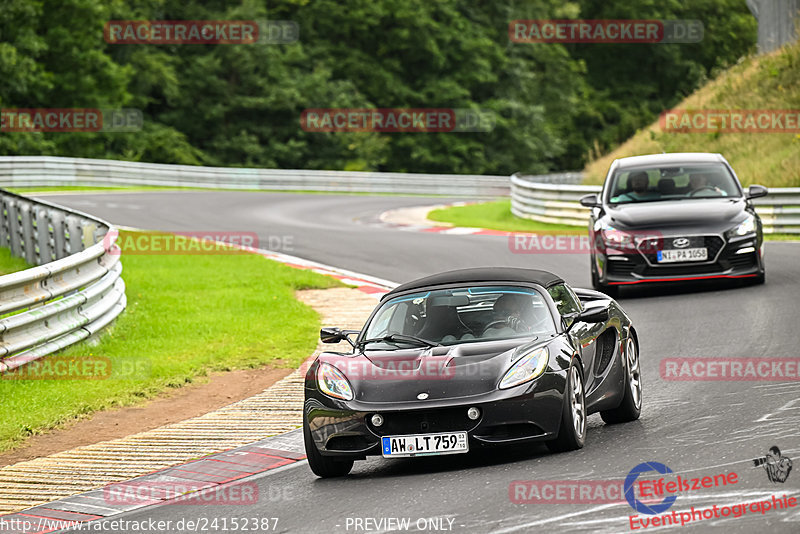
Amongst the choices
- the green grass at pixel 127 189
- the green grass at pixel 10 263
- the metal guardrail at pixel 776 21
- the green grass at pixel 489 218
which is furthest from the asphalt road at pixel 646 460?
the green grass at pixel 127 189

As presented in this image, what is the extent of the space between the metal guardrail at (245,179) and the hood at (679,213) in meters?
30.5

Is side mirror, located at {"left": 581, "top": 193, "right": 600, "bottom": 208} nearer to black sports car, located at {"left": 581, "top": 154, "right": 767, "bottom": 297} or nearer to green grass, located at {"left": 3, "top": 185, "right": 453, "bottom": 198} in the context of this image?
black sports car, located at {"left": 581, "top": 154, "right": 767, "bottom": 297}

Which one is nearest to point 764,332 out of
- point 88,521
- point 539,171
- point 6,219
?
point 88,521

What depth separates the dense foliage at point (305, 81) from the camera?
51438 millimetres

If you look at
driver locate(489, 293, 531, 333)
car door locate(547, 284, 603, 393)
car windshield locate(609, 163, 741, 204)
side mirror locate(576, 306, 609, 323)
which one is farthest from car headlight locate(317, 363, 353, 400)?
car windshield locate(609, 163, 741, 204)

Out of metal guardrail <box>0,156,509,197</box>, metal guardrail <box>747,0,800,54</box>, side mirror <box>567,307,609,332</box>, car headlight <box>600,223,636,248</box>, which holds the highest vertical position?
metal guardrail <box>747,0,800,54</box>

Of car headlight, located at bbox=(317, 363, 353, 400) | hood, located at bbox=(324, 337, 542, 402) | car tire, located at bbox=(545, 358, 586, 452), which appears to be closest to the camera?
hood, located at bbox=(324, 337, 542, 402)

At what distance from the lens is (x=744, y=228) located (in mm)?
15039

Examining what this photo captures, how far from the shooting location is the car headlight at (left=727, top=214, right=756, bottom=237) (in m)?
15.0

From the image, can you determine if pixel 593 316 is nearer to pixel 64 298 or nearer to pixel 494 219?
pixel 64 298

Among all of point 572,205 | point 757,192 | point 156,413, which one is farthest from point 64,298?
point 572,205

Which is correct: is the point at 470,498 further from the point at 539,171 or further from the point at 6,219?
the point at 539,171

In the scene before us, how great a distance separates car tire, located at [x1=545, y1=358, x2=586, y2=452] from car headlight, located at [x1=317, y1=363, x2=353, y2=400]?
1.29 m

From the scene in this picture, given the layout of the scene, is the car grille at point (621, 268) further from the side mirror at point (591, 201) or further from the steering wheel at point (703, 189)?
the steering wheel at point (703, 189)
